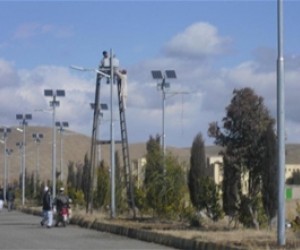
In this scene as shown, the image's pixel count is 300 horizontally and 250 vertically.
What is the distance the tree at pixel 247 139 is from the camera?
28.0m

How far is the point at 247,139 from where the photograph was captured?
92.5 feet

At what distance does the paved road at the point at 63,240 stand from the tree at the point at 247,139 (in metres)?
4.04

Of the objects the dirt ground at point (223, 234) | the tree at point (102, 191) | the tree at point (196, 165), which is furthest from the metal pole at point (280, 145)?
the tree at point (102, 191)

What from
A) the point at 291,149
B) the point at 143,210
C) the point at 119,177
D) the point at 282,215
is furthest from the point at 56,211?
the point at 291,149

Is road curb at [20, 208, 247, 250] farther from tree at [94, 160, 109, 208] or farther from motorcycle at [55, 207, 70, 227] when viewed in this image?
tree at [94, 160, 109, 208]

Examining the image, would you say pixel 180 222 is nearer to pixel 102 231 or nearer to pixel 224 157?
pixel 102 231

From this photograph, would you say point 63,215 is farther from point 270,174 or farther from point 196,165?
point 270,174

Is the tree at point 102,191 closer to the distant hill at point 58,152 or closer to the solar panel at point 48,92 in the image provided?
the solar panel at point 48,92

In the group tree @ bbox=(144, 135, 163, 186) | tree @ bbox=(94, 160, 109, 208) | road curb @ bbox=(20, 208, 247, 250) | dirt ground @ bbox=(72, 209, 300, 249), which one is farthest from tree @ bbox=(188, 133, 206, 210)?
tree @ bbox=(94, 160, 109, 208)

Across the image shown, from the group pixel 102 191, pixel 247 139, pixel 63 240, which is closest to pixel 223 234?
pixel 247 139

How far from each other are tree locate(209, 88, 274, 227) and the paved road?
4.04 m

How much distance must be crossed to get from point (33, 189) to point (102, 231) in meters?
49.6

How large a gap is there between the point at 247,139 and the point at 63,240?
6824 mm

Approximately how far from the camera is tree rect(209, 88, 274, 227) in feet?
91.9
